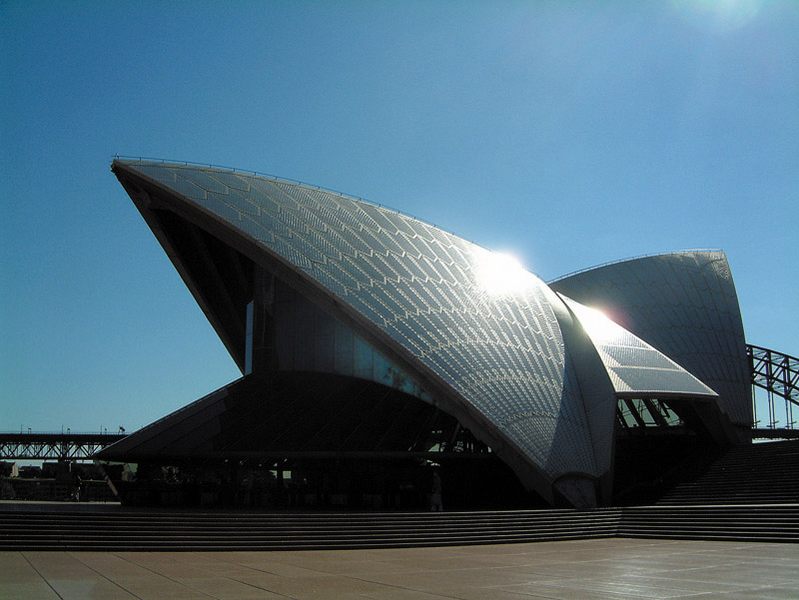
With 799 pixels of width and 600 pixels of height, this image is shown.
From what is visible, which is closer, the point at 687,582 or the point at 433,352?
the point at 687,582

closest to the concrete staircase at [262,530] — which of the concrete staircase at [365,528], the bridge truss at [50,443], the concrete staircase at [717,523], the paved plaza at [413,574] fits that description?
the concrete staircase at [365,528]

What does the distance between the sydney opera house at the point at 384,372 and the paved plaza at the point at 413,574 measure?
8713mm

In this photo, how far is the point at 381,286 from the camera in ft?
97.2

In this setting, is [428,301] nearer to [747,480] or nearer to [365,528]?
[365,528]

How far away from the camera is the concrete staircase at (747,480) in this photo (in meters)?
28.3

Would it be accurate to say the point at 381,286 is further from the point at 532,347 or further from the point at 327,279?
the point at 532,347

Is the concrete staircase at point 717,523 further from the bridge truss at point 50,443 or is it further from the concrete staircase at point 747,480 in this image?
the bridge truss at point 50,443

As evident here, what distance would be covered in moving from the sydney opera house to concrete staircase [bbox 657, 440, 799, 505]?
107 inches

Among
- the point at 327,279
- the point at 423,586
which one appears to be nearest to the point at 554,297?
the point at 327,279

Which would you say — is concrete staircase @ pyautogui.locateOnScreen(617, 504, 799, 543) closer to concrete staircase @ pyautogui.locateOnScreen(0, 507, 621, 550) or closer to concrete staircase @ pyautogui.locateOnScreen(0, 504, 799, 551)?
concrete staircase @ pyautogui.locateOnScreen(0, 504, 799, 551)

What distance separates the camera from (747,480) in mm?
30312

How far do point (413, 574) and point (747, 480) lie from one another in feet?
68.1

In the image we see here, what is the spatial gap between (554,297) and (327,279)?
43.9ft

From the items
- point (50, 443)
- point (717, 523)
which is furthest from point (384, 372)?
point (50, 443)
